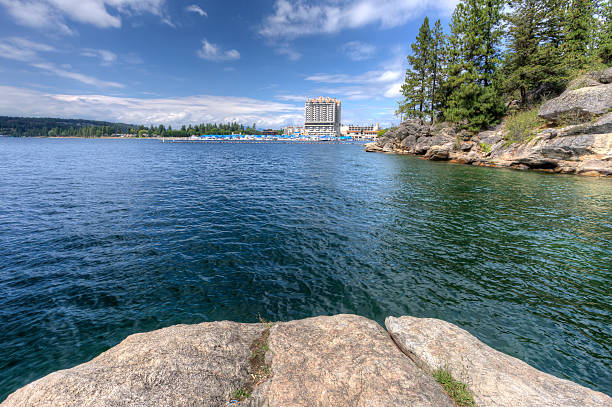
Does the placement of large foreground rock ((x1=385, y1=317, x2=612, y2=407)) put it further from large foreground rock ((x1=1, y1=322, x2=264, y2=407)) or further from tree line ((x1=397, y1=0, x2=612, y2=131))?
tree line ((x1=397, y1=0, x2=612, y2=131))

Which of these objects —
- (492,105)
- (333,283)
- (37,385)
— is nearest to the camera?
(37,385)

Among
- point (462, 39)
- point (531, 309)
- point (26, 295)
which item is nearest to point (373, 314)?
point (531, 309)

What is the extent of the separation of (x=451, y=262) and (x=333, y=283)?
5.96 meters

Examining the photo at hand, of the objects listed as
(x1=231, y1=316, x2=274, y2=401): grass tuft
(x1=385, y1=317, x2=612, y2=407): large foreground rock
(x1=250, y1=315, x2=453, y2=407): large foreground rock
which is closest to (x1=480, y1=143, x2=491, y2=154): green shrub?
(x1=385, y1=317, x2=612, y2=407): large foreground rock

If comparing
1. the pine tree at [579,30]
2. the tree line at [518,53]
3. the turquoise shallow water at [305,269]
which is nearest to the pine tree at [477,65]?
the tree line at [518,53]

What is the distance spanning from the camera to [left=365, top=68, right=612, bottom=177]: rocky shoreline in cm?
3006

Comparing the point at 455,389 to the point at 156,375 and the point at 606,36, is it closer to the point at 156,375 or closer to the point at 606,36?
the point at 156,375

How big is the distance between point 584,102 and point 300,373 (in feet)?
159

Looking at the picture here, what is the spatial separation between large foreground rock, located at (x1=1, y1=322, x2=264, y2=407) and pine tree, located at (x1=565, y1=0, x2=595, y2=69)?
61413mm

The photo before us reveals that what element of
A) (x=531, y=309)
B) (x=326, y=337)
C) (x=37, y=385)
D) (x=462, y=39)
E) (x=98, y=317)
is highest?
(x=462, y=39)

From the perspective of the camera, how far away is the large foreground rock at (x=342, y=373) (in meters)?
4.08

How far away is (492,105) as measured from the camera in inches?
1914

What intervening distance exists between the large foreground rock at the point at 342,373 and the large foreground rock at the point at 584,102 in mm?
45431

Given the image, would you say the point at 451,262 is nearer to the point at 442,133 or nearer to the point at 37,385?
the point at 37,385
